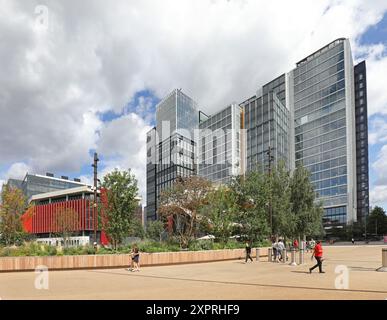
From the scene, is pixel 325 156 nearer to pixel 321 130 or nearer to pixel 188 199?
pixel 321 130

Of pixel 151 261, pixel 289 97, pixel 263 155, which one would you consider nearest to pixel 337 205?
pixel 263 155

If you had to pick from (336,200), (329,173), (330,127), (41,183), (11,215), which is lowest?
(336,200)

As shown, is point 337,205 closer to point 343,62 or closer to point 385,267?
point 343,62

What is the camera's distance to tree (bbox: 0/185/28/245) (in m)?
36.6

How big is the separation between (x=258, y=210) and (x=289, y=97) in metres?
101

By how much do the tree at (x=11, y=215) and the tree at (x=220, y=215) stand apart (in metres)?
18.2

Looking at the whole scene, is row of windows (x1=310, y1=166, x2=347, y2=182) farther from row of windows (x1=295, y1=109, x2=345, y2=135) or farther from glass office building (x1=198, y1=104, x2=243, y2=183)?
glass office building (x1=198, y1=104, x2=243, y2=183)

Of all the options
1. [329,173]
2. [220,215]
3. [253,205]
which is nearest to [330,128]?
[329,173]

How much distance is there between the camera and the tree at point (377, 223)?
9256cm

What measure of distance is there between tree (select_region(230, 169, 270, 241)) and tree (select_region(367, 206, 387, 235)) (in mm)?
69533

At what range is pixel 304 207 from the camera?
40.9 meters

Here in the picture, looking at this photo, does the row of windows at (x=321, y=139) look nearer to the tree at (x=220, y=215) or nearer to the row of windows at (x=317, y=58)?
the row of windows at (x=317, y=58)

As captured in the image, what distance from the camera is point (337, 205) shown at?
11050cm

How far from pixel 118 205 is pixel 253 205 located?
1421cm
